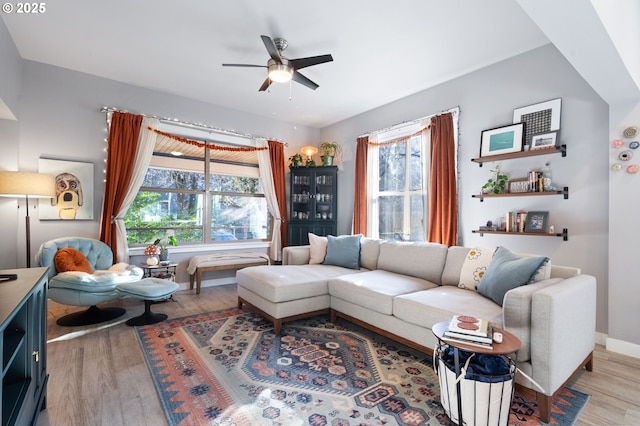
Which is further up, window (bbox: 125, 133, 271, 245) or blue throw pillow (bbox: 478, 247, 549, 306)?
window (bbox: 125, 133, 271, 245)

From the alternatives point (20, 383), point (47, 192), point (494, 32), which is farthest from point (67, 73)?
point (494, 32)

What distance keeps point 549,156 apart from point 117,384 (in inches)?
161

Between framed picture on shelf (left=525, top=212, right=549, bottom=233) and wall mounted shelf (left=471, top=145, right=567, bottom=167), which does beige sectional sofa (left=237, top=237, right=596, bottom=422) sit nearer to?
framed picture on shelf (left=525, top=212, right=549, bottom=233)

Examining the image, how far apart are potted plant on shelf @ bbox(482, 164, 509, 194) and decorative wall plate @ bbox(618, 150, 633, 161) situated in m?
0.87

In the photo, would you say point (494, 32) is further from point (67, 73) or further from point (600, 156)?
point (67, 73)

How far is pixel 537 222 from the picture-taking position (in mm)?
2998

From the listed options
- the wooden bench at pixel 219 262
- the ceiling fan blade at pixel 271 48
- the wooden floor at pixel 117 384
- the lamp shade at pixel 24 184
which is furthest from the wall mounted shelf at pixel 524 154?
the lamp shade at pixel 24 184

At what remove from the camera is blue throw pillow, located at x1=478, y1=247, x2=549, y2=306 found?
2.16 metres

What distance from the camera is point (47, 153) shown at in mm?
3646

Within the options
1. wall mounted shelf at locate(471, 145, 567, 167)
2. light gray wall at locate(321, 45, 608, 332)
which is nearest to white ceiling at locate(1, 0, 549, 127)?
light gray wall at locate(321, 45, 608, 332)

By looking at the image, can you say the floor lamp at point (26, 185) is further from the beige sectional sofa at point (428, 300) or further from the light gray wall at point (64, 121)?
the beige sectional sofa at point (428, 300)

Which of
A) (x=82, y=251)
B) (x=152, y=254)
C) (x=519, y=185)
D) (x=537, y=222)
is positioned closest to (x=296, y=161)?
(x=152, y=254)

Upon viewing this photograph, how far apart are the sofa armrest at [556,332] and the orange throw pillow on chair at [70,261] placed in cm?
401

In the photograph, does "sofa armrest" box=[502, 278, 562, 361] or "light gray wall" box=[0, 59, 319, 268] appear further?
"light gray wall" box=[0, 59, 319, 268]
